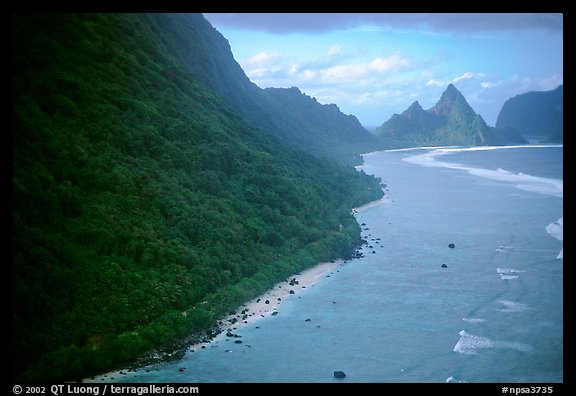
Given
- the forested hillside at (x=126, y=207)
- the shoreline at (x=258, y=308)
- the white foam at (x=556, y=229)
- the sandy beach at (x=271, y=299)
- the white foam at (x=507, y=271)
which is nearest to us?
the shoreline at (x=258, y=308)

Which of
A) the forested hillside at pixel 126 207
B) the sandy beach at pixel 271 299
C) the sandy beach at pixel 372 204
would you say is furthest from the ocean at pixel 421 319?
the sandy beach at pixel 372 204

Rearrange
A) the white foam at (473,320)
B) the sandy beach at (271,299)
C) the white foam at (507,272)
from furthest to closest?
the white foam at (507,272), the white foam at (473,320), the sandy beach at (271,299)

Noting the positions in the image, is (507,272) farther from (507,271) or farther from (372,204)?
(372,204)

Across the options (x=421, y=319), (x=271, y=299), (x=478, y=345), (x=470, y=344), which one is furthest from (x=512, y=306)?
(x=271, y=299)

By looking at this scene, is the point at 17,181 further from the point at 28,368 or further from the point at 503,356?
the point at 503,356

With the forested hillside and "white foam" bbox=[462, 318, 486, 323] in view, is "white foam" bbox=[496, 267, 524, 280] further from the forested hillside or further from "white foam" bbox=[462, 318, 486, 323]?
the forested hillside

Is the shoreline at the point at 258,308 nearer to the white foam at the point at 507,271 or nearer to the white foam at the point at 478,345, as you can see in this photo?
the white foam at the point at 478,345
